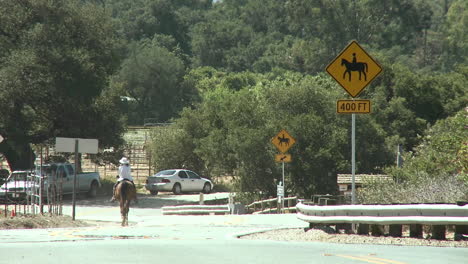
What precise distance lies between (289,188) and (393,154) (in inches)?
256

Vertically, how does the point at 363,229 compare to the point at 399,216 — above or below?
below

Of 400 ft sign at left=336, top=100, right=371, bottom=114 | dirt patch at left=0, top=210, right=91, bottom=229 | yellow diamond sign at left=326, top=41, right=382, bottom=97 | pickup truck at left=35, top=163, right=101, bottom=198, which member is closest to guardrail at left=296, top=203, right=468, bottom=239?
400 ft sign at left=336, top=100, right=371, bottom=114

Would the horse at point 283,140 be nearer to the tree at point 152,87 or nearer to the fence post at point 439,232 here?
the fence post at point 439,232

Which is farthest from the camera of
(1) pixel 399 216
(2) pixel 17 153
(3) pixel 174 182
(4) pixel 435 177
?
(3) pixel 174 182

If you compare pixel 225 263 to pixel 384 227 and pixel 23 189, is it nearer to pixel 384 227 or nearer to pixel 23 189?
pixel 384 227

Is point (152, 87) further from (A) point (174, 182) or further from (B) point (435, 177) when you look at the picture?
(B) point (435, 177)

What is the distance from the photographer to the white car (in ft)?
172

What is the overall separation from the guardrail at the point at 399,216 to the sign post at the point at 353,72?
0.84m

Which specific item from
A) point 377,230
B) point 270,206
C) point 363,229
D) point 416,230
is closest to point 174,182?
point 270,206

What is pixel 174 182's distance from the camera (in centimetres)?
5281

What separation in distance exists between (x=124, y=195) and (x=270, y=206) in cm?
1505

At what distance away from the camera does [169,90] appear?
10869 centimetres

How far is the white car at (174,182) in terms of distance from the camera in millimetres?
52312

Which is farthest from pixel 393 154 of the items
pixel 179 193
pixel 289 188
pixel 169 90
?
pixel 169 90
